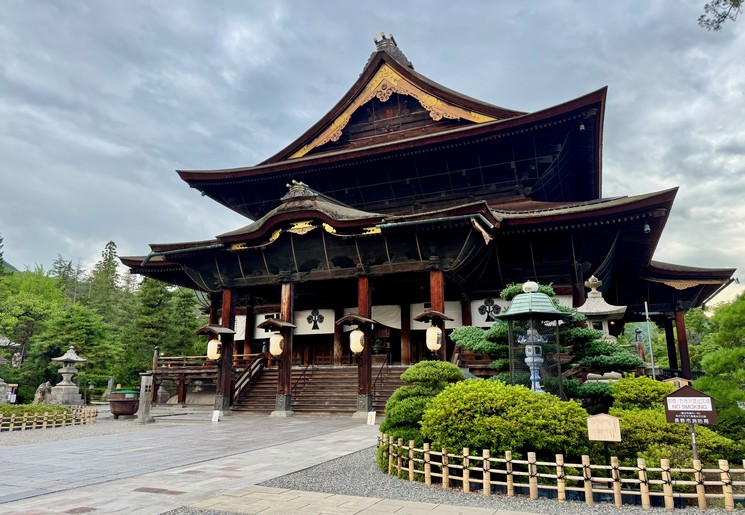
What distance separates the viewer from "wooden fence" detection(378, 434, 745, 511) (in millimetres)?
5992

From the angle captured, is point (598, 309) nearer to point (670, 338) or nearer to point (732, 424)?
point (732, 424)

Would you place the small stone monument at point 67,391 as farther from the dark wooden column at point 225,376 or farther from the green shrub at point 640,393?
the green shrub at point 640,393

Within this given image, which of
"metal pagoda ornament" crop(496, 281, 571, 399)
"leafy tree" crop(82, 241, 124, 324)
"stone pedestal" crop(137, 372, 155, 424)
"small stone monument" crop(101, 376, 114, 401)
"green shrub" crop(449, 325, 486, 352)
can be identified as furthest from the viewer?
"leafy tree" crop(82, 241, 124, 324)

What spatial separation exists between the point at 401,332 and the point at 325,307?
14.1ft

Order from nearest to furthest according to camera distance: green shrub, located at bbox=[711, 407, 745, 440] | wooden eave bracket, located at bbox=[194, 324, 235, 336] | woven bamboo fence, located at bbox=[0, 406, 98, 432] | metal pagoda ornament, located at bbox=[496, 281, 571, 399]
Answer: green shrub, located at bbox=[711, 407, 745, 440] < metal pagoda ornament, located at bbox=[496, 281, 571, 399] < woven bamboo fence, located at bbox=[0, 406, 98, 432] < wooden eave bracket, located at bbox=[194, 324, 235, 336]

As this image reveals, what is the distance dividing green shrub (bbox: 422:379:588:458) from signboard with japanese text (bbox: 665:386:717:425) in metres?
1.34

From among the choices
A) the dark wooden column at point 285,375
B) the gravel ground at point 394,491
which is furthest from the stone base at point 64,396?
the gravel ground at point 394,491

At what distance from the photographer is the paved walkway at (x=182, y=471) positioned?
617 centimetres

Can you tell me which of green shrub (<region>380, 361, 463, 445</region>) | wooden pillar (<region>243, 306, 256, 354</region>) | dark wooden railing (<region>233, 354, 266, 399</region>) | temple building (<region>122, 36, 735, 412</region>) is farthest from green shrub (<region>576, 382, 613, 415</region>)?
wooden pillar (<region>243, 306, 256, 354</region>)

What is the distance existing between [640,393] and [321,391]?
13011 mm

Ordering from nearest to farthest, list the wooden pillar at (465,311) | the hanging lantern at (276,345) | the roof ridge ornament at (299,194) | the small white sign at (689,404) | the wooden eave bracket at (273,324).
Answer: the small white sign at (689,404), the wooden eave bracket at (273,324), the hanging lantern at (276,345), the roof ridge ornament at (299,194), the wooden pillar at (465,311)

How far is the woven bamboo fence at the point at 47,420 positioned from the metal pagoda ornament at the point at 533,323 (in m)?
16.0

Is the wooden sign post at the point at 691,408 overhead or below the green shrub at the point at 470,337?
below

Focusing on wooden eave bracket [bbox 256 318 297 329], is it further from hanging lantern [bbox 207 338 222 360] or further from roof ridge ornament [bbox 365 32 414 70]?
roof ridge ornament [bbox 365 32 414 70]
